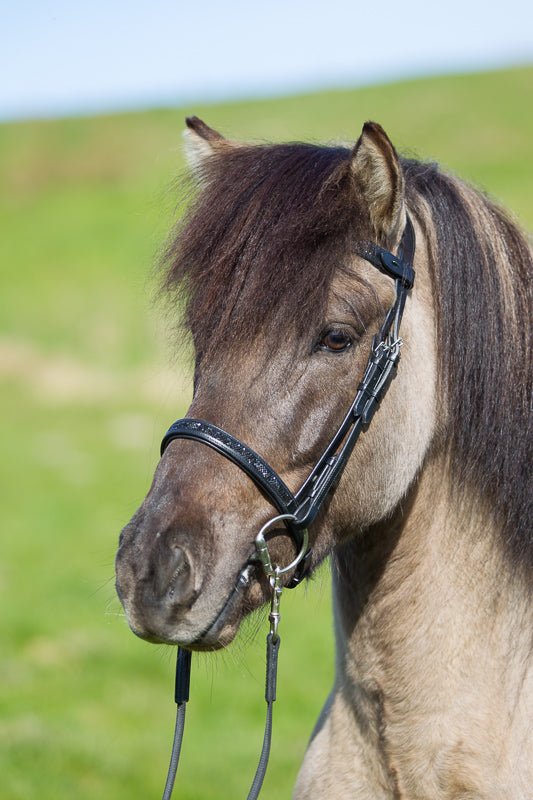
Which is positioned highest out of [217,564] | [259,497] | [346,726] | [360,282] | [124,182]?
[124,182]

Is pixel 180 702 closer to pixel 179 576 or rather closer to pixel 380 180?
pixel 179 576

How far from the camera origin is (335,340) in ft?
9.18

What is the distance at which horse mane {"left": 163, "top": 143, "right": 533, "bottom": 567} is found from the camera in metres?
2.78

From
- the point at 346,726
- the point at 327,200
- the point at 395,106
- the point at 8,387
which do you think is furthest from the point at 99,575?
the point at 395,106

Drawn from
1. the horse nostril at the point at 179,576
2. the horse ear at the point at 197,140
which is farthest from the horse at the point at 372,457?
the horse ear at the point at 197,140

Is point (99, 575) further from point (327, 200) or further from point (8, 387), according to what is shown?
point (8, 387)

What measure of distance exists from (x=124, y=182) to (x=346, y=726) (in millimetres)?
42729

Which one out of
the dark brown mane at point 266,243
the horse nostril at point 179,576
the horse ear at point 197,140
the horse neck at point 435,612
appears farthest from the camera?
the horse ear at point 197,140

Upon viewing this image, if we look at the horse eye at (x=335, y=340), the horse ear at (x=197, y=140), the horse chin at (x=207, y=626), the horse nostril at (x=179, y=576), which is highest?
the horse ear at (x=197, y=140)

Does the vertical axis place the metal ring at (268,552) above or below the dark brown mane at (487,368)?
below

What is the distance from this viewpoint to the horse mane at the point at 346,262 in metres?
2.78

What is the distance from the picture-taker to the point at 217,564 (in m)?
2.58

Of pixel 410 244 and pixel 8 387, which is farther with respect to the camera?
pixel 8 387

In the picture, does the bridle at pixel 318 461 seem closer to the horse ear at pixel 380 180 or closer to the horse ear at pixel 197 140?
the horse ear at pixel 380 180
